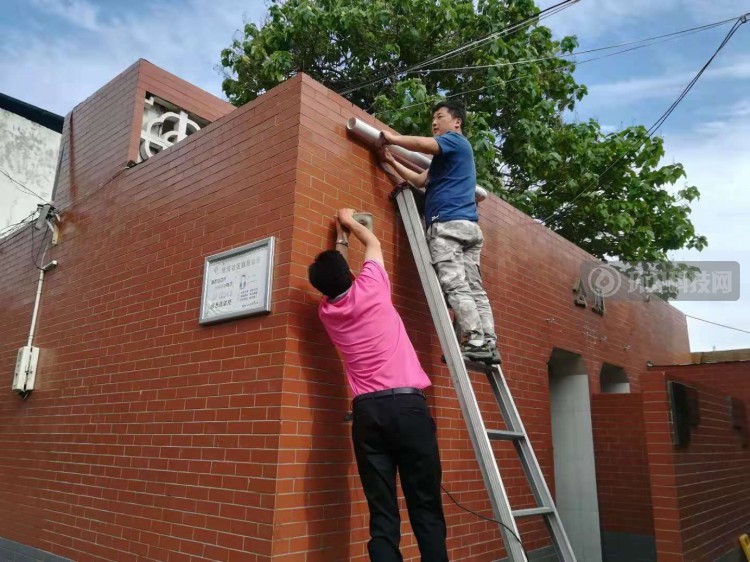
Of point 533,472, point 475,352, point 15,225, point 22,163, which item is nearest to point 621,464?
point 533,472

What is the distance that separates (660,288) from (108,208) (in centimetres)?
1228

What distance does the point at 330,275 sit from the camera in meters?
3.21

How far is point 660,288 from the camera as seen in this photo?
45.0 ft

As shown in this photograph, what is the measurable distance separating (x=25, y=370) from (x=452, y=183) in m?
4.30

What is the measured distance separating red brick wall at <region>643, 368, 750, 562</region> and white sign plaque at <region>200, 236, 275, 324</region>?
3657 mm

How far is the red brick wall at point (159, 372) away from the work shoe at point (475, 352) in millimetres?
1109

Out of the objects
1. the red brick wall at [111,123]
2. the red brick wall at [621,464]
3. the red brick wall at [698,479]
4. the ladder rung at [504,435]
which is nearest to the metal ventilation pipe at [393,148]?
the ladder rung at [504,435]

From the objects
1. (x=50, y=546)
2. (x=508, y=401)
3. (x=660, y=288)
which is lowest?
(x=50, y=546)

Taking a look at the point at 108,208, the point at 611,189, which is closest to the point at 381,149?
the point at 108,208

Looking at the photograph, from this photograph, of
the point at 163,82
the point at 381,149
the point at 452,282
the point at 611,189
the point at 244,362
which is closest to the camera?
the point at 244,362

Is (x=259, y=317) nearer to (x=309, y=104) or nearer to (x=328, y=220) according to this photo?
(x=328, y=220)

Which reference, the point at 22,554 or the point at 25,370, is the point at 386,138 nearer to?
the point at 25,370

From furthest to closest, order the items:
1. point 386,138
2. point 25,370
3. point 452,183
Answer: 1. point 25,370
2. point 386,138
3. point 452,183

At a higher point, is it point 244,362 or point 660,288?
point 660,288
